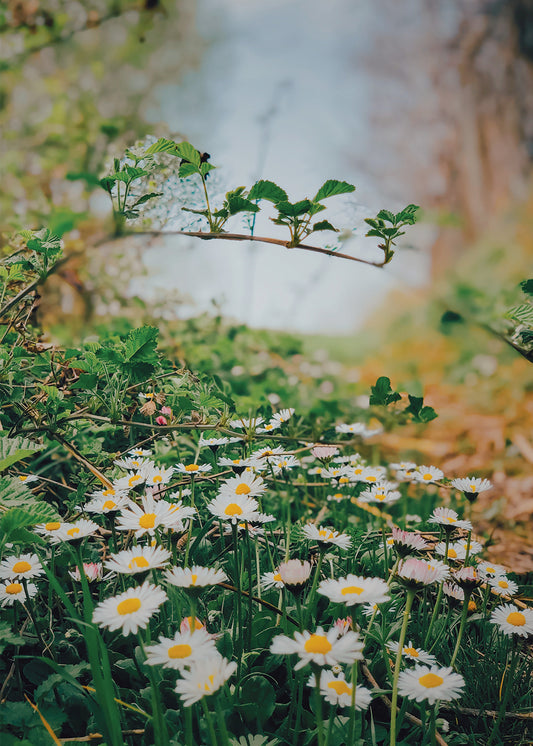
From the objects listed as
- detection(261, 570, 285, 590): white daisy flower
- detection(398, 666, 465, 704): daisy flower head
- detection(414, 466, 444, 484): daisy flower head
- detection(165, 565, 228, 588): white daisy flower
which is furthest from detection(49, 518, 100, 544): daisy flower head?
detection(414, 466, 444, 484): daisy flower head

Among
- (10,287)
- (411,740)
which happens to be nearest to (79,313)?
(10,287)

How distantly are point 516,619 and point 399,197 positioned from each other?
1.36m

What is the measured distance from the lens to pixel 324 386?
2459 millimetres

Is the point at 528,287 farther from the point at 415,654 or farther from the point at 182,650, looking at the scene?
the point at 182,650

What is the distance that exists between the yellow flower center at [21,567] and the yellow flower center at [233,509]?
0.81 ft

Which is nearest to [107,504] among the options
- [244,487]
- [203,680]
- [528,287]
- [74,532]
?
[74,532]

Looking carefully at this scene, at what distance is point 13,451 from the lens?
0.56 meters

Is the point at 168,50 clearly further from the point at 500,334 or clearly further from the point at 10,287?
the point at 500,334

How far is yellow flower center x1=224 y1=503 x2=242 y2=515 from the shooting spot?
1.86 feet

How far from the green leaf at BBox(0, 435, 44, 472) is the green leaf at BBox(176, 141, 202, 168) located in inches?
13.7

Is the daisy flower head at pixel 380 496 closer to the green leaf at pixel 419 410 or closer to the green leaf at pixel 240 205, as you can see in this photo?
the green leaf at pixel 419 410

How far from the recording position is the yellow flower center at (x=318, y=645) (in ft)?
1.32

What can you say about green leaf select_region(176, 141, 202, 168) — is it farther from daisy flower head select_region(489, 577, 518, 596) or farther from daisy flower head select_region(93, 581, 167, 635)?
daisy flower head select_region(489, 577, 518, 596)

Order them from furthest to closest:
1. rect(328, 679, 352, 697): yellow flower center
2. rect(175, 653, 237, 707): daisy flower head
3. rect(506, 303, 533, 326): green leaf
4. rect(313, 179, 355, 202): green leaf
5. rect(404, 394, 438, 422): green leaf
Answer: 1. rect(404, 394, 438, 422): green leaf
2. rect(506, 303, 533, 326): green leaf
3. rect(313, 179, 355, 202): green leaf
4. rect(328, 679, 352, 697): yellow flower center
5. rect(175, 653, 237, 707): daisy flower head
